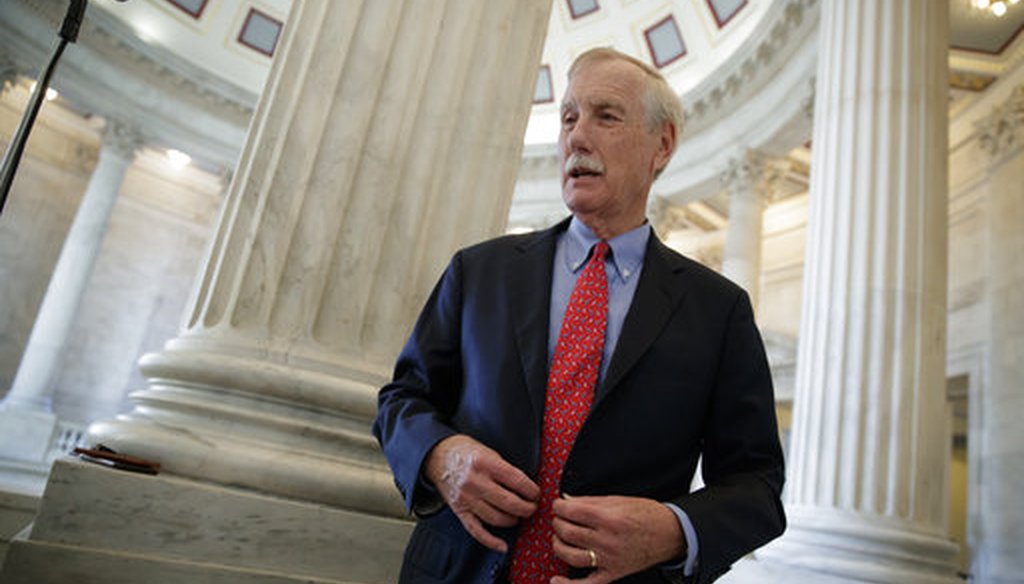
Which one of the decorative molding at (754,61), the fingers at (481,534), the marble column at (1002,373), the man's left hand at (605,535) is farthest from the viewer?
the decorative molding at (754,61)

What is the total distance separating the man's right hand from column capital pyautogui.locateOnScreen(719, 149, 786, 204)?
14.0 m

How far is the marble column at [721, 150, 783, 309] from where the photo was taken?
13.7 meters

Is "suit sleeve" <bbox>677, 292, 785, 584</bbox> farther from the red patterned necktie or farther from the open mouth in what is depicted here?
the open mouth

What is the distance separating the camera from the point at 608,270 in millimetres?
2162

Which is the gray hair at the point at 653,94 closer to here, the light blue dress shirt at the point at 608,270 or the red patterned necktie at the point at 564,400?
the light blue dress shirt at the point at 608,270

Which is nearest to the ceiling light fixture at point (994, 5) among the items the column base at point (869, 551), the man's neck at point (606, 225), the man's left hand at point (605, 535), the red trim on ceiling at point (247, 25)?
the column base at point (869, 551)

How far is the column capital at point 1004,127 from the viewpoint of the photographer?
12.6m

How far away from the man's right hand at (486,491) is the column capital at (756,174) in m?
14.0

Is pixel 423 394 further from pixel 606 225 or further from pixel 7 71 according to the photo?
pixel 7 71

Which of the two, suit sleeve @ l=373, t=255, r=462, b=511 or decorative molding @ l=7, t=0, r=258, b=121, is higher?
decorative molding @ l=7, t=0, r=258, b=121

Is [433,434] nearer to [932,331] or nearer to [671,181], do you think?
[932,331]

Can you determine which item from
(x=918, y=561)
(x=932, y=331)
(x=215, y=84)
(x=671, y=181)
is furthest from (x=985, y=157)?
(x=215, y=84)

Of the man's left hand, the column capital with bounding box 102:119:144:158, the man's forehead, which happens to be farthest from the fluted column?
the column capital with bounding box 102:119:144:158

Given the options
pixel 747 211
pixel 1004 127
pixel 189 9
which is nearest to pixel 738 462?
pixel 747 211
